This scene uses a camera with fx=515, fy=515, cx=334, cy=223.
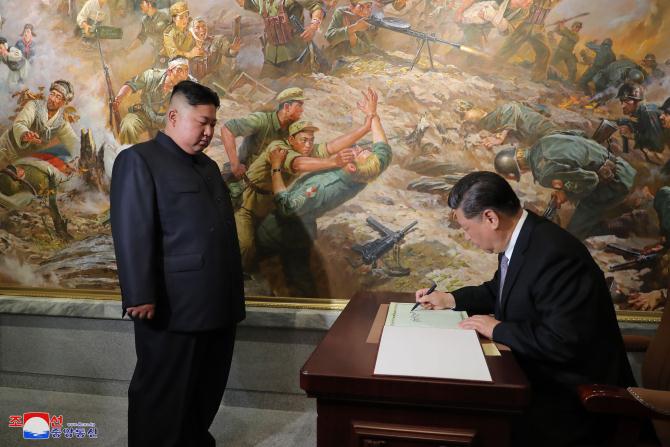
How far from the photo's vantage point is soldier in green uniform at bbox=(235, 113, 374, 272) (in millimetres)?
3080

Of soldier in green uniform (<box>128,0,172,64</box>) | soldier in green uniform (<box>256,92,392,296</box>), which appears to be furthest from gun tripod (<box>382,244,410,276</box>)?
soldier in green uniform (<box>128,0,172,64</box>)

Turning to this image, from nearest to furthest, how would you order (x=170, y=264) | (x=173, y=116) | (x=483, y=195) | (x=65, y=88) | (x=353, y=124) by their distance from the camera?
(x=483, y=195) < (x=170, y=264) < (x=173, y=116) < (x=353, y=124) < (x=65, y=88)

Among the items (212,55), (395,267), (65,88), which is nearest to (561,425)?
(395,267)

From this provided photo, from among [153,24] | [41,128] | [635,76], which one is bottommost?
[41,128]

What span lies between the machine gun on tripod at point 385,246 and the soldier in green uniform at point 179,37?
1.55 metres

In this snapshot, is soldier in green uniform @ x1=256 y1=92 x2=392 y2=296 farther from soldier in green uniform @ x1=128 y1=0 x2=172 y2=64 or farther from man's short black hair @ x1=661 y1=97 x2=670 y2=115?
man's short black hair @ x1=661 y1=97 x2=670 y2=115

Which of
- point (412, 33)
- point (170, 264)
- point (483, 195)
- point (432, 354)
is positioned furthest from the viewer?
point (412, 33)

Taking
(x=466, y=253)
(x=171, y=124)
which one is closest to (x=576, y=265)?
(x=466, y=253)

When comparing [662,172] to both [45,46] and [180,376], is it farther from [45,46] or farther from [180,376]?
[45,46]

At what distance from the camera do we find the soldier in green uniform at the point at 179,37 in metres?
3.21

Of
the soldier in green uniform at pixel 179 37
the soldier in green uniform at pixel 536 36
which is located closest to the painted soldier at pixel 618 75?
the soldier in green uniform at pixel 536 36

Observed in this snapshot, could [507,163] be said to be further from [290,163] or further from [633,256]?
[290,163]

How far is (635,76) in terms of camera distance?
2.73m

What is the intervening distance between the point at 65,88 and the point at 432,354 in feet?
10.2
